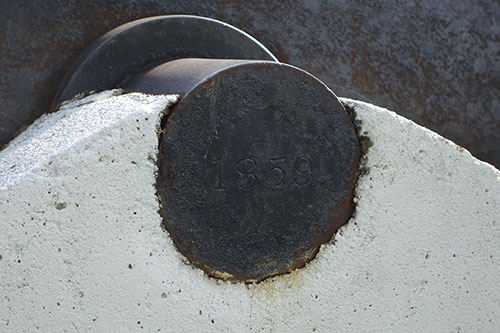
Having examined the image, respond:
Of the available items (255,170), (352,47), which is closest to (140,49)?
(255,170)

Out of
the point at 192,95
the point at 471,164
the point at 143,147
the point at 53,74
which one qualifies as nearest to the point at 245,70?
the point at 192,95

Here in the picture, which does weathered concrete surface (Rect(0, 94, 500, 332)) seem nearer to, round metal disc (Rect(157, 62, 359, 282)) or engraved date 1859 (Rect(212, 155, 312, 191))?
round metal disc (Rect(157, 62, 359, 282))

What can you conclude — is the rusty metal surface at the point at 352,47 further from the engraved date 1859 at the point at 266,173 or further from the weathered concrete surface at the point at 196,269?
the engraved date 1859 at the point at 266,173

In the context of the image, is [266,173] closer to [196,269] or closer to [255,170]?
[255,170]

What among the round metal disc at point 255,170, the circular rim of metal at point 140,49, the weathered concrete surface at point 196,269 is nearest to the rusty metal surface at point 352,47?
the circular rim of metal at point 140,49

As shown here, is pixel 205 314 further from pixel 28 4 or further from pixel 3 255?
pixel 28 4

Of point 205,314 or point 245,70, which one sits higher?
point 245,70
